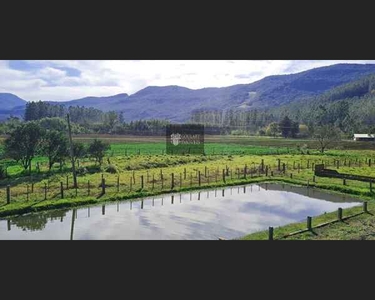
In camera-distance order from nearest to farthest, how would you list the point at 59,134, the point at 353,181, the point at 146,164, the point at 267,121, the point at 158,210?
1. the point at 158,210
2. the point at 353,181
3. the point at 59,134
4. the point at 146,164
5. the point at 267,121

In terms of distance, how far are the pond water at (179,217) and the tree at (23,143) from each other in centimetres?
1112

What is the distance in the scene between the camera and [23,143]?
29.2 metres

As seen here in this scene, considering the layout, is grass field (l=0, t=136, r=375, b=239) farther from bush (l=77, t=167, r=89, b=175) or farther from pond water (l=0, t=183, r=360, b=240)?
pond water (l=0, t=183, r=360, b=240)

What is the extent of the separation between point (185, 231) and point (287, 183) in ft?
46.4

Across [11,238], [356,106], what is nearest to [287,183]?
[11,238]

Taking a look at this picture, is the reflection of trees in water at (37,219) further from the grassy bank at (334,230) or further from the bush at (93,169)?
the bush at (93,169)

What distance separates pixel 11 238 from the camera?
618 inches

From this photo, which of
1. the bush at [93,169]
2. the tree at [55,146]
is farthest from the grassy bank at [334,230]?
the tree at [55,146]

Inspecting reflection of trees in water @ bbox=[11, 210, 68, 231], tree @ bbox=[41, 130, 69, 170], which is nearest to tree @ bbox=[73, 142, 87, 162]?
tree @ bbox=[41, 130, 69, 170]

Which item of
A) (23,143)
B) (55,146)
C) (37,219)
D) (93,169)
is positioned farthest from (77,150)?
(37,219)

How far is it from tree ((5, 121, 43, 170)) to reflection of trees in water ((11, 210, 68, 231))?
1090 cm

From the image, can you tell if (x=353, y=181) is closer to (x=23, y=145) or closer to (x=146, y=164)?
(x=146, y=164)

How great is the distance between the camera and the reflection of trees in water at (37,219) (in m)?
17.4

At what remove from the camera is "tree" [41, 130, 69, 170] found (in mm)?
29906
